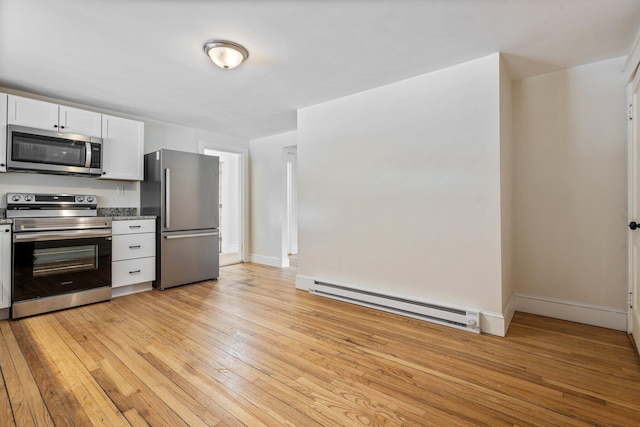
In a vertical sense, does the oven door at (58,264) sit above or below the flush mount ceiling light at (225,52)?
below

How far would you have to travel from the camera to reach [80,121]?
129 inches

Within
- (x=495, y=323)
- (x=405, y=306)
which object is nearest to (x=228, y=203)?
(x=405, y=306)

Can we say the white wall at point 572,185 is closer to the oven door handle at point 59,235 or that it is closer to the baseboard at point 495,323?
the baseboard at point 495,323

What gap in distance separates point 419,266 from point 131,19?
299 cm

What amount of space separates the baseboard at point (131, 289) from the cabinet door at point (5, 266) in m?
0.89

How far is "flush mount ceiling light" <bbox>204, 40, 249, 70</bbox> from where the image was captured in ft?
7.24

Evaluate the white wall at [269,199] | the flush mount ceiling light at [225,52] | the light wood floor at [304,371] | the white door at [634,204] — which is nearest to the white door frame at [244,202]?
the white wall at [269,199]

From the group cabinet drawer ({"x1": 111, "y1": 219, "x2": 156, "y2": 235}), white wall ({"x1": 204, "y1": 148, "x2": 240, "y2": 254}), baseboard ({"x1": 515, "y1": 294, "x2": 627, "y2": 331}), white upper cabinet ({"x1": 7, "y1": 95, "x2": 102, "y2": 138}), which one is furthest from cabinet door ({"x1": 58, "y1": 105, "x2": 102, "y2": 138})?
baseboard ({"x1": 515, "y1": 294, "x2": 627, "y2": 331})

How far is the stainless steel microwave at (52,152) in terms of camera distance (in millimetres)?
2863

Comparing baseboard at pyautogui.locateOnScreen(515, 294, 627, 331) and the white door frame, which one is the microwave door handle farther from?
baseboard at pyautogui.locateOnScreen(515, 294, 627, 331)

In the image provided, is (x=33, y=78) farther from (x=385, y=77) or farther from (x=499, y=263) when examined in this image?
(x=499, y=263)

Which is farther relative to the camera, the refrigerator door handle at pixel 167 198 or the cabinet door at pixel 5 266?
the refrigerator door handle at pixel 167 198

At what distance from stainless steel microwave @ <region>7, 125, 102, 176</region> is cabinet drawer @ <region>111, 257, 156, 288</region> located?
1122 mm

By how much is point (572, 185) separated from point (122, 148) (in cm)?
496
